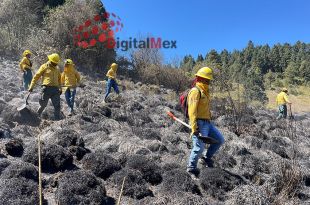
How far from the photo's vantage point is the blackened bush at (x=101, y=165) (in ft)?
20.8

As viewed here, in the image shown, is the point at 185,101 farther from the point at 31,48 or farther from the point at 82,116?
the point at 31,48

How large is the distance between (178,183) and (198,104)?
120 cm

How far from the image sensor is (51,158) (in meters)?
6.40

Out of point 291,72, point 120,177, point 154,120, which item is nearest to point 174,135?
point 154,120

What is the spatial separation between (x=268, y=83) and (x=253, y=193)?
51886mm

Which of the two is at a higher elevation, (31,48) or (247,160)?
(31,48)

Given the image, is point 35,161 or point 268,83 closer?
point 35,161

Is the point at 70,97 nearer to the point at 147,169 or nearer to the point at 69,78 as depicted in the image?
the point at 69,78

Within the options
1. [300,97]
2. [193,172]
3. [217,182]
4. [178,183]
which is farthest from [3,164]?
[300,97]

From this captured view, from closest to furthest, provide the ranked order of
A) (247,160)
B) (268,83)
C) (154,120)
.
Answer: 1. (247,160)
2. (154,120)
3. (268,83)

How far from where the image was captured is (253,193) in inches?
213

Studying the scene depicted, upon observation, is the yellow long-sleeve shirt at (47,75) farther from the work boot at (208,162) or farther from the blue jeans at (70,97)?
the work boot at (208,162)

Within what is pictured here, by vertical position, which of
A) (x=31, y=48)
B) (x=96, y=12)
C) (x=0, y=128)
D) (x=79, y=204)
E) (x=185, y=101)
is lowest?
(x=79, y=204)

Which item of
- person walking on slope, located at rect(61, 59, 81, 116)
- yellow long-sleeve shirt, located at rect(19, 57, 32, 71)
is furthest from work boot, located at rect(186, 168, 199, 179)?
yellow long-sleeve shirt, located at rect(19, 57, 32, 71)
